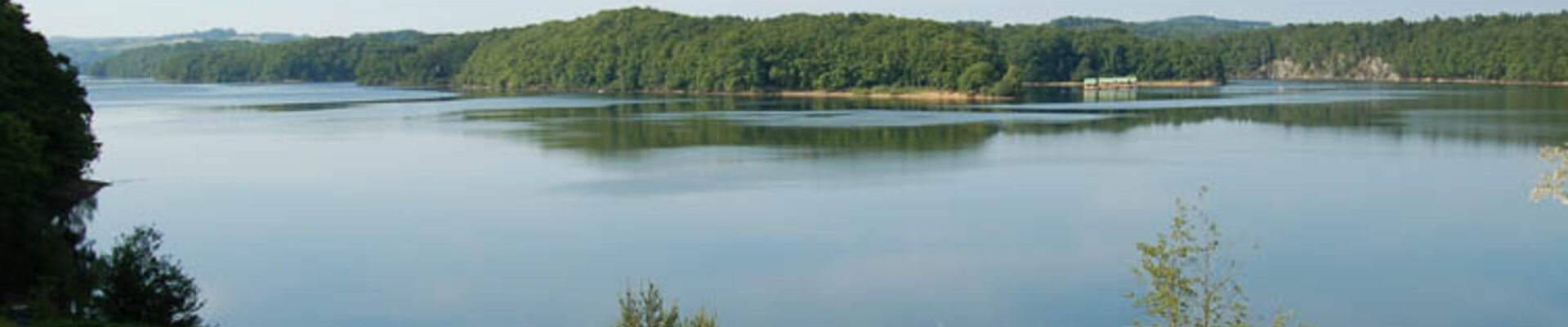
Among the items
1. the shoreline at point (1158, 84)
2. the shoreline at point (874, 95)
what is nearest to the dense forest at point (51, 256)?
the shoreline at point (874, 95)

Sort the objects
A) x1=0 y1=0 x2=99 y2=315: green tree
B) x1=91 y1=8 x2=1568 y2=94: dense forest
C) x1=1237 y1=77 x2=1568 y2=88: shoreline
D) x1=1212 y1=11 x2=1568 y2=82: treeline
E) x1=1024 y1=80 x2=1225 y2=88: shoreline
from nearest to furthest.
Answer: x1=0 y1=0 x2=99 y2=315: green tree < x1=91 y1=8 x2=1568 y2=94: dense forest < x1=1237 y1=77 x2=1568 y2=88: shoreline < x1=1212 y1=11 x2=1568 y2=82: treeline < x1=1024 y1=80 x2=1225 y2=88: shoreline

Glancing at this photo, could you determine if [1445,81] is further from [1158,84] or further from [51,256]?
[51,256]

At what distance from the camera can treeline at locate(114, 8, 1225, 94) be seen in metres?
96.8

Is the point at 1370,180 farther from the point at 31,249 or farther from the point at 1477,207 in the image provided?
the point at 31,249

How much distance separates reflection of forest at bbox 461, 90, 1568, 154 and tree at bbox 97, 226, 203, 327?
93.0ft

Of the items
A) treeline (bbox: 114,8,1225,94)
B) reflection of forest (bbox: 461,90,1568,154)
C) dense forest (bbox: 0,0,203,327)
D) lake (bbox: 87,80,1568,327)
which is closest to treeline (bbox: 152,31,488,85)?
treeline (bbox: 114,8,1225,94)

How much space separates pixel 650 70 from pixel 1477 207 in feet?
298

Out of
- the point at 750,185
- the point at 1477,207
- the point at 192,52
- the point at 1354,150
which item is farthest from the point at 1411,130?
the point at 192,52

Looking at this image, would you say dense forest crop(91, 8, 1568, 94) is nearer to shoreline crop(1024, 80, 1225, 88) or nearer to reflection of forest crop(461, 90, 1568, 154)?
shoreline crop(1024, 80, 1225, 88)

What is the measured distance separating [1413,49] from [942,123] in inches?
3890

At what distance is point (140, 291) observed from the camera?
576 inches

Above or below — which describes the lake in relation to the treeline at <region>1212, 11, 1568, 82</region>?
below

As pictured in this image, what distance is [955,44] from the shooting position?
9419cm

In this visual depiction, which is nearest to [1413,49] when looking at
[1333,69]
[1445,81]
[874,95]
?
[1445,81]
